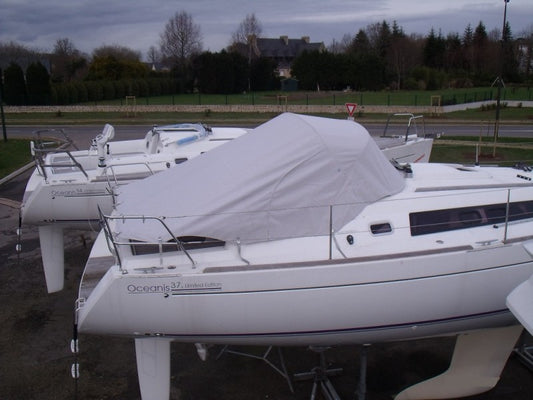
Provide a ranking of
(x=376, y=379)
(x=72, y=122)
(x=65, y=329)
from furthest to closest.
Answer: (x=72, y=122) < (x=65, y=329) < (x=376, y=379)

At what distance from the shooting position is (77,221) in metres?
7.35

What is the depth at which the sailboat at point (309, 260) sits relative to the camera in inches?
154

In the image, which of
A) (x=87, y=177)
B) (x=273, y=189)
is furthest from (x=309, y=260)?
(x=87, y=177)

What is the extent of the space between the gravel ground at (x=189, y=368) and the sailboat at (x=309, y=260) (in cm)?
56

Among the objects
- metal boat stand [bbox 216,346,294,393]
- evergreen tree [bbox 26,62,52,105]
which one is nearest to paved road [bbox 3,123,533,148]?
evergreen tree [bbox 26,62,52,105]

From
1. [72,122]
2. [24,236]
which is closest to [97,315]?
[24,236]

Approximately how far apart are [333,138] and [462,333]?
2.03 m

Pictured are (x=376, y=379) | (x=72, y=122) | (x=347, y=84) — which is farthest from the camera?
(x=347, y=84)

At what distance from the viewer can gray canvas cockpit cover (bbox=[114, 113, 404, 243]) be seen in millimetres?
4191

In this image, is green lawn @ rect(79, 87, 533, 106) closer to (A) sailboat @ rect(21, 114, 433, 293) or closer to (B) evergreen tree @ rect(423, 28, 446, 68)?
(B) evergreen tree @ rect(423, 28, 446, 68)

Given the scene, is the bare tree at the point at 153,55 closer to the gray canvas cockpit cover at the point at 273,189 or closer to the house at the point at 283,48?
the house at the point at 283,48

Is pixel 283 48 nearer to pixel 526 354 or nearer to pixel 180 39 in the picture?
pixel 180 39

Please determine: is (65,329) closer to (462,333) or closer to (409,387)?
(409,387)

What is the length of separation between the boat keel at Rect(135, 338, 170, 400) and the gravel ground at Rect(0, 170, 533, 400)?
629 millimetres
